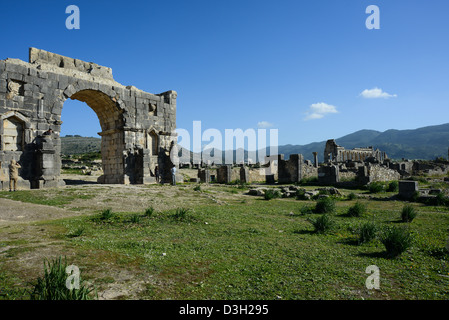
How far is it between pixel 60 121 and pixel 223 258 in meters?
14.1

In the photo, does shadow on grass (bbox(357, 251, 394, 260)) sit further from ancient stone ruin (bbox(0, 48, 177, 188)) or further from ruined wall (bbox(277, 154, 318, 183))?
ruined wall (bbox(277, 154, 318, 183))

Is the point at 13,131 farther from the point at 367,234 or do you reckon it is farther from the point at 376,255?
the point at 376,255

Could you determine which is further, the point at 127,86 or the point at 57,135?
the point at 127,86

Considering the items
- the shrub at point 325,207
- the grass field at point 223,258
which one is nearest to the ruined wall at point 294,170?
the shrub at point 325,207

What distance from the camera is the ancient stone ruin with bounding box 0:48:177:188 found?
13891 millimetres

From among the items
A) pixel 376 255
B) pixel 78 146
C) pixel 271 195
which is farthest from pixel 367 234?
pixel 78 146

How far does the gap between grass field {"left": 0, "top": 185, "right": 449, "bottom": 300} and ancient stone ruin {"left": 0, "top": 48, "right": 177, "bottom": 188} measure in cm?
853

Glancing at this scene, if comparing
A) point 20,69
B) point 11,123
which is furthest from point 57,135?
point 20,69

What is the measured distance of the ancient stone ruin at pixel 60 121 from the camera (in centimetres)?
1389

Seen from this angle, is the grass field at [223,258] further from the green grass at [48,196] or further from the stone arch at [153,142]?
the stone arch at [153,142]

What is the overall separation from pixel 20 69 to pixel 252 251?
1499 centimetres

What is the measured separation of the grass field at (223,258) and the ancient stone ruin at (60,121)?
8535mm

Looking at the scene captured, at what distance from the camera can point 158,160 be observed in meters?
20.3
